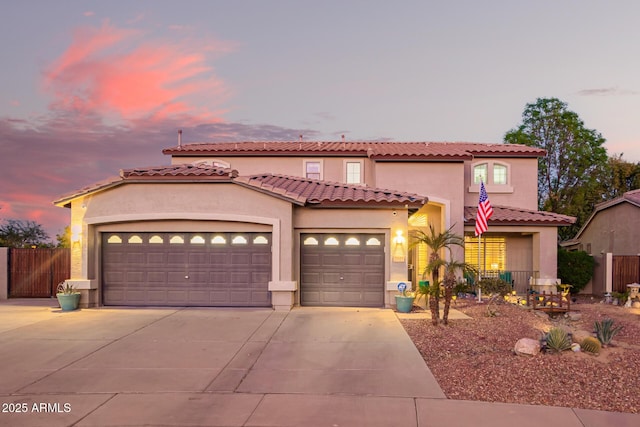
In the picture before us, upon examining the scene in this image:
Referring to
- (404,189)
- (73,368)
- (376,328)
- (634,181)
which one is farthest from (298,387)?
(634,181)

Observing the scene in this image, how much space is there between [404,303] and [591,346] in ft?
20.0

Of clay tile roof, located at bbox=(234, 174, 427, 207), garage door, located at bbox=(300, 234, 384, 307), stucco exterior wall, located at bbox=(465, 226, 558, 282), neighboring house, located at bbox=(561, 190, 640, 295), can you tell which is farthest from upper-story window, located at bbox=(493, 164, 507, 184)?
garage door, located at bbox=(300, 234, 384, 307)

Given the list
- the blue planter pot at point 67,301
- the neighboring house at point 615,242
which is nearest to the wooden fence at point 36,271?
the blue planter pot at point 67,301

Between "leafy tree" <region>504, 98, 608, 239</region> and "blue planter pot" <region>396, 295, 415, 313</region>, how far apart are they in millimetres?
24006

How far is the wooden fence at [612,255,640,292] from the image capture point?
22891 mm

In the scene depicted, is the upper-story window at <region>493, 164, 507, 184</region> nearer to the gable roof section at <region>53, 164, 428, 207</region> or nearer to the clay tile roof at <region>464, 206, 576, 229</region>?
the clay tile roof at <region>464, 206, 576, 229</region>

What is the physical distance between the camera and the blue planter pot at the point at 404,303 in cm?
1555

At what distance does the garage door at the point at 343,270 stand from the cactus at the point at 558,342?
6.73 metres

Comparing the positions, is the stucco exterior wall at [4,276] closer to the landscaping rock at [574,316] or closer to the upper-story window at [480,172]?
the landscaping rock at [574,316]

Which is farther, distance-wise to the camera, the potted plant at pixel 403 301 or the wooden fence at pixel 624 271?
the wooden fence at pixel 624 271

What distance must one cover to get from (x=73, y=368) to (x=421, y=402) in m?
5.97

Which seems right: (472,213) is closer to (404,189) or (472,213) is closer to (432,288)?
(404,189)

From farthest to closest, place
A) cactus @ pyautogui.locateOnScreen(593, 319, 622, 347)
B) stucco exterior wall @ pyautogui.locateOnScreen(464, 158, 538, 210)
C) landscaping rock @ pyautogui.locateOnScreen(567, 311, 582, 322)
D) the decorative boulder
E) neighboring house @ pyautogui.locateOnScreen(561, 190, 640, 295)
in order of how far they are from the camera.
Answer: stucco exterior wall @ pyautogui.locateOnScreen(464, 158, 538, 210)
neighboring house @ pyautogui.locateOnScreen(561, 190, 640, 295)
landscaping rock @ pyautogui.locateOnScreen(567, 311, 582, 322)
cactus @ pyautogui.locateOnScreen(593, 319, 622, 347)
the decorative boulder

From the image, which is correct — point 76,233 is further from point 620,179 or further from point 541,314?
point 620,179
